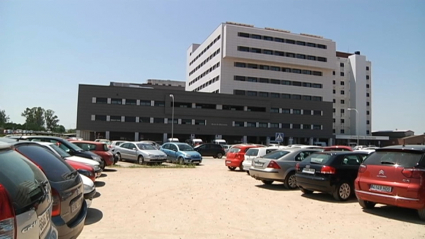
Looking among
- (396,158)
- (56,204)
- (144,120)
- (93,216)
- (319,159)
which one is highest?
(144,120)

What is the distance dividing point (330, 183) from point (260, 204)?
229 cm

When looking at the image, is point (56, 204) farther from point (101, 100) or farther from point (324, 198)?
point (101, 100)

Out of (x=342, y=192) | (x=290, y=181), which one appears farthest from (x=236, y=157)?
(x=342, y=192)

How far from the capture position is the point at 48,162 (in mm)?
5117

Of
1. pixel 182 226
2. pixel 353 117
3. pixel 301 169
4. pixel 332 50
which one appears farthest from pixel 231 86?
pixel 182 226

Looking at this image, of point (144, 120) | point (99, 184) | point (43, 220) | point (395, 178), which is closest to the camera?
point (43, 220)

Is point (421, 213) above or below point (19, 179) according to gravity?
below

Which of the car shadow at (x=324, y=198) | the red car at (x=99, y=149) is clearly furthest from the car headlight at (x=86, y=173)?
the red car at (x=99, y=149)

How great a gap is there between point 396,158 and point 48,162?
7.52 m

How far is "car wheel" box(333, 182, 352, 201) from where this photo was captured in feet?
32.2

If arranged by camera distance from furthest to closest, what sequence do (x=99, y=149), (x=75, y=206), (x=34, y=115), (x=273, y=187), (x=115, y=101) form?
1. (x=34, y=115)
2. (x=115, y=101)
3. (x=99, y=149)
4. (x=273, y=187)
5. (x=75, y=206)

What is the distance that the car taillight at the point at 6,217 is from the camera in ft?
8.05

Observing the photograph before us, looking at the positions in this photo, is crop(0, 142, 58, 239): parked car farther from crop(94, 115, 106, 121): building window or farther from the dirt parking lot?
crop(94, 115, 106, 121): building window

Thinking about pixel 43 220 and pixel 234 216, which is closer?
pixel 43 220
